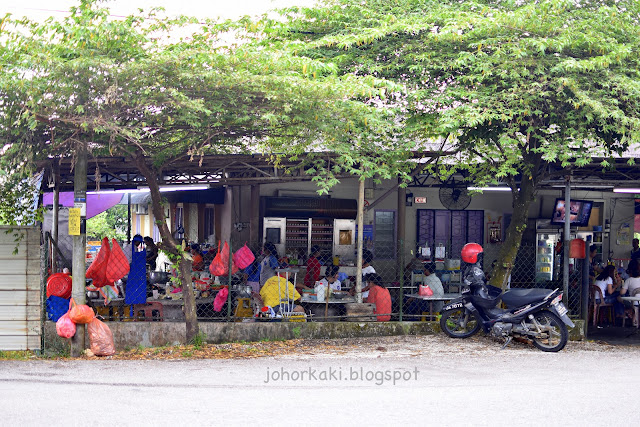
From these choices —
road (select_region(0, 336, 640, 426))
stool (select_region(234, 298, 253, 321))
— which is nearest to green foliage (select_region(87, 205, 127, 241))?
stool (select_region(234, 298, 253, 321))

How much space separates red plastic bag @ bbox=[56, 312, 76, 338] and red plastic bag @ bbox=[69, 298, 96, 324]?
7 cm

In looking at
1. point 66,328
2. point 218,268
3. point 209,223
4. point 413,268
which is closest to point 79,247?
point 66,328

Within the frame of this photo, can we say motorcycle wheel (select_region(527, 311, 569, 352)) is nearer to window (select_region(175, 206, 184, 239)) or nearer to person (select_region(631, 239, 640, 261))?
person (select_region(631, 239, 640, 261))

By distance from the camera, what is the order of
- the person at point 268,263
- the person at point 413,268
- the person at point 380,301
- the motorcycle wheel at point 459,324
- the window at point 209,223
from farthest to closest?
the window at point 209,223 → the person at point 413,268 → the person at point 268,263 → the person at point 380,301 → the motorcycle wheel at point 459,324

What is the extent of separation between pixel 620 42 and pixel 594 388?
6.01 meters

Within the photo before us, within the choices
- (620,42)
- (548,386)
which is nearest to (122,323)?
(548,386)

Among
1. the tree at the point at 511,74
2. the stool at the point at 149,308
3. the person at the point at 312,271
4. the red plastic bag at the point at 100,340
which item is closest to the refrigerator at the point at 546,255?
the person at the point at 312,271

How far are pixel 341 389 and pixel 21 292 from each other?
5.31 m

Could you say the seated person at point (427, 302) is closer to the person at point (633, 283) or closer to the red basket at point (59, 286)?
the person at point (633, 283)

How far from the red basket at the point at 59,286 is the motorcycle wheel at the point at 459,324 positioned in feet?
19.7

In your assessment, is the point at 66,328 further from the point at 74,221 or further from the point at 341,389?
the point at 341,389

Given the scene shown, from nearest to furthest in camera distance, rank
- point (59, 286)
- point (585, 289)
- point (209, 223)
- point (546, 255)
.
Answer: point (59, 286), point (585, 289), point (546, 255), point (209, 223)

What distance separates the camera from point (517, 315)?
1020 cm

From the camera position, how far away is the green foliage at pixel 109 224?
95.8ft
